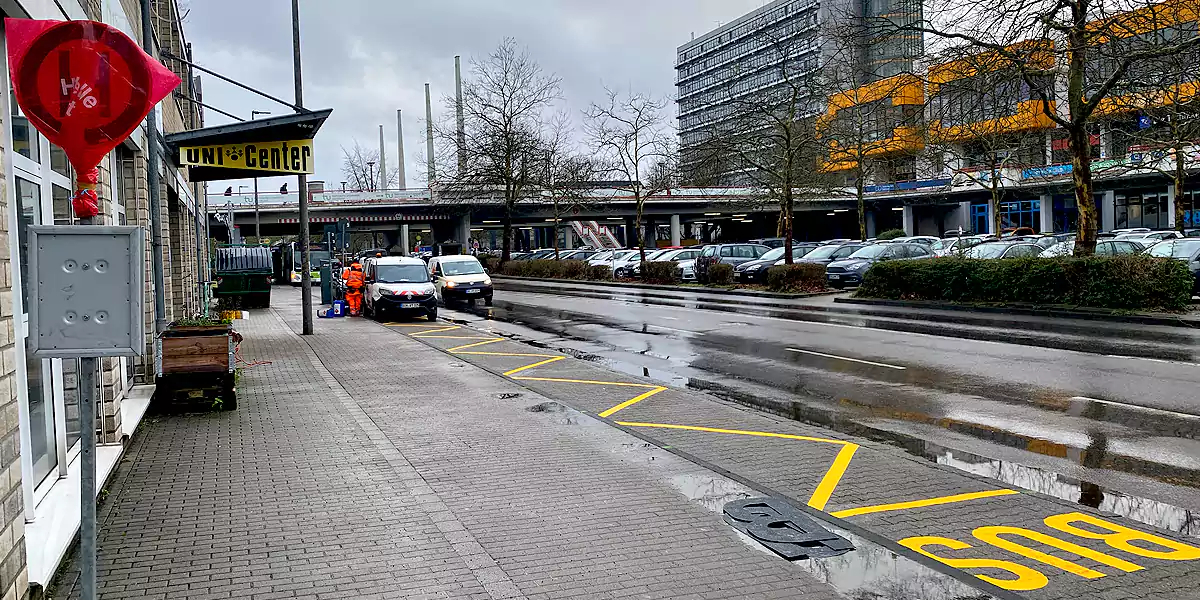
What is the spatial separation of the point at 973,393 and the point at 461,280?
21119mm

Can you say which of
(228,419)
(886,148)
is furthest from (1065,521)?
(886,148)

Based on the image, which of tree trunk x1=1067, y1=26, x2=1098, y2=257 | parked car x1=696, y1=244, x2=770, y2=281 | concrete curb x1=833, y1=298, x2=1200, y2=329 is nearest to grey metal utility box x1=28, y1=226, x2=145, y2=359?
concrete curb x1=833, y1=298, x2=1200, y2=329

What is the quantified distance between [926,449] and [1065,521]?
90.0 inches

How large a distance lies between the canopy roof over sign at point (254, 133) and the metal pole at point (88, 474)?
34.3 ft

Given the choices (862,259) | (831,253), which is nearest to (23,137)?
(862,259)

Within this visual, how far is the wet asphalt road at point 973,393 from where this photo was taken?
7.73 meters

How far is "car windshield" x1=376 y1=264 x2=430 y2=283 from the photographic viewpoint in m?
26.0

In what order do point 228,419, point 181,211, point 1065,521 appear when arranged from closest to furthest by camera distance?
1. point 1065,521
2. point 228,419
3. point 181,211

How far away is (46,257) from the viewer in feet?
11.6

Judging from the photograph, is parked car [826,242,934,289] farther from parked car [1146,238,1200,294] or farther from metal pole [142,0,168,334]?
metal pole [142,0,168,334]

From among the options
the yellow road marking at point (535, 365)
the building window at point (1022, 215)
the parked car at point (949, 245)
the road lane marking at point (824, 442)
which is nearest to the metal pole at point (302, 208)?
the yellow road marking at point (535, 365)

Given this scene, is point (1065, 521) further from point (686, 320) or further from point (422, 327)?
point (422, 327)

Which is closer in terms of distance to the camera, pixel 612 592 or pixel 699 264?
pixel 612 592

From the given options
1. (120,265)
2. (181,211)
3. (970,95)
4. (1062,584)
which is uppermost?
(970,95)
